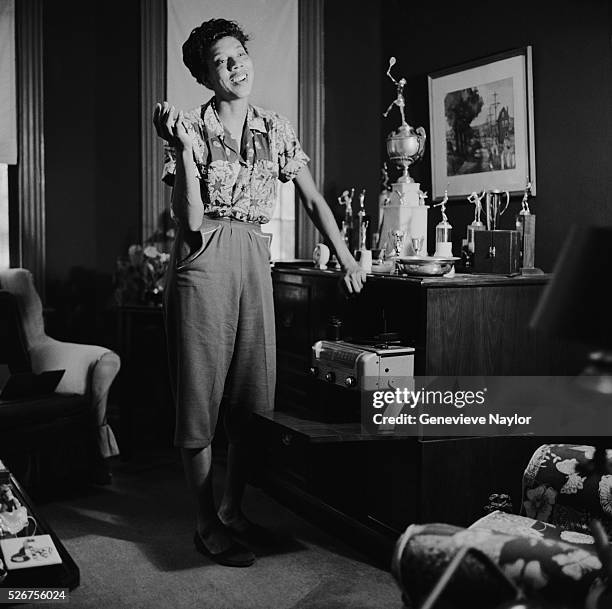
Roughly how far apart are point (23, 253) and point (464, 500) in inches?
119

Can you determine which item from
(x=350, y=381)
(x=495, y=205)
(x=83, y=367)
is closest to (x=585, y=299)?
(x=350, y=381)

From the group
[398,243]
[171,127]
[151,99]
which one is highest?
[151,99]

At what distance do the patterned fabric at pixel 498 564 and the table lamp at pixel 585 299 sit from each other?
44cm

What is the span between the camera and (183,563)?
3115 mm

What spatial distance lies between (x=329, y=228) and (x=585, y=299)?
1873mm

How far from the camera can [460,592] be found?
64.1 inches

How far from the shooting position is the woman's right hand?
2820 mm

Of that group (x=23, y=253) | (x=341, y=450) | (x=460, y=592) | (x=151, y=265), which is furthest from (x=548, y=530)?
(x=23, y=253)

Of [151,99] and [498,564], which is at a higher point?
[151,99]

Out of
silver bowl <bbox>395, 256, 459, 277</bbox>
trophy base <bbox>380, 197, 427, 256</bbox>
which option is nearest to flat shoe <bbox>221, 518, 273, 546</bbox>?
silver bowl <bbox>395, 256, 459, 277</bbox>

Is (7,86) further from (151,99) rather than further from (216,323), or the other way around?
(216,323)

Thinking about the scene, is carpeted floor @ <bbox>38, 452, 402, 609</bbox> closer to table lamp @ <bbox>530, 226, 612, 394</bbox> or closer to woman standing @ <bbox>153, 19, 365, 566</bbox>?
woman standing @ <bbox>153, 19, 365, 566</bbox>

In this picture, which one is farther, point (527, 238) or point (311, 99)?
point (311, 99)

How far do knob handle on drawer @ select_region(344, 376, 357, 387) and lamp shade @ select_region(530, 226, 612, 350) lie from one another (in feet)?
5.20
